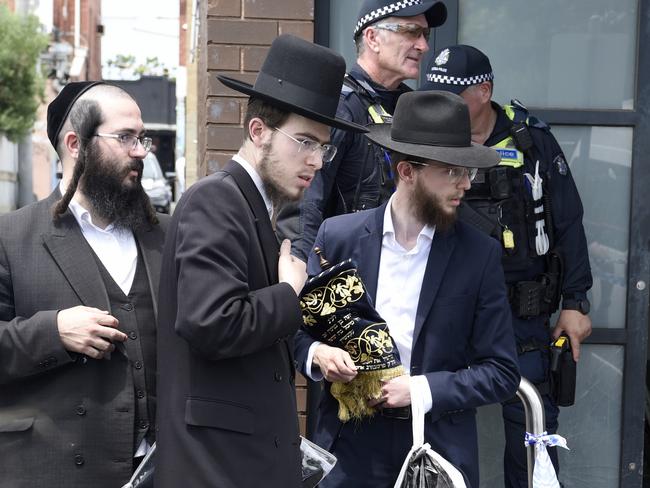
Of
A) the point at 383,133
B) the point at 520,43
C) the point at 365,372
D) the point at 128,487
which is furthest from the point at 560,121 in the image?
the point at 128,487

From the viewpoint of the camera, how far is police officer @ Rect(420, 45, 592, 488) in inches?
181

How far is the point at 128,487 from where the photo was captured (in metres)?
3.04

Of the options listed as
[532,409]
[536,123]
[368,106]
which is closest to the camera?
[532,409]

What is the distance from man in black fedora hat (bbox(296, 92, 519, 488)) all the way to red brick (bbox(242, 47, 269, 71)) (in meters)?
1.71

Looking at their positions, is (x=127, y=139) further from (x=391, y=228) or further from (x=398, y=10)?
(x=398, y=10)

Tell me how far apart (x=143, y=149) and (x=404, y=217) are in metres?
0.89

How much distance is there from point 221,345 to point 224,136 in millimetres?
2637

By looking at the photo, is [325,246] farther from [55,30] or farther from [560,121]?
[55,30]

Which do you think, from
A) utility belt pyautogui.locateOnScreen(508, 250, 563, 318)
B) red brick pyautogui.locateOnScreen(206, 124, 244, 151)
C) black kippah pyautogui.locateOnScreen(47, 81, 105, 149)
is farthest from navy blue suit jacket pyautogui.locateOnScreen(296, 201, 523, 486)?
red brick pyautogui.locateOnScreen(206, 124, 244, 151)

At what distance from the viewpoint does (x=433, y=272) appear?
343 cm

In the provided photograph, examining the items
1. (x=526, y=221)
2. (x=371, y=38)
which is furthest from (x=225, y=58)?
(x=526, y=221)

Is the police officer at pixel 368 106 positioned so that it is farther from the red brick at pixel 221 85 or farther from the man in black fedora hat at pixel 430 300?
the red brick at pixel 221 85

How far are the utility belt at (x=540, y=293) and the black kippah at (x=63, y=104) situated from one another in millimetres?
2110

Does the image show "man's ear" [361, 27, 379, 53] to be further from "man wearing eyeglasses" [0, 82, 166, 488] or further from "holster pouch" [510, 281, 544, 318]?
"man wearing eyeglasses" [0, 82, 166, 488]
